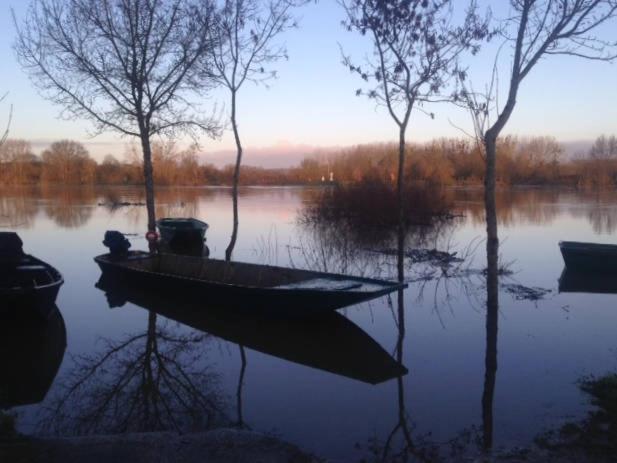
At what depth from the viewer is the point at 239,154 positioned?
22.9 meters

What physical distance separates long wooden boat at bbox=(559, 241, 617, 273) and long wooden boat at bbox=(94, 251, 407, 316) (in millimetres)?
7371

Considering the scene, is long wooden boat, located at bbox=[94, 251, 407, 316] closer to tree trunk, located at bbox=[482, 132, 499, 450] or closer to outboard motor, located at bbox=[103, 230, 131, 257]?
outboard motor, located at bbox=[103, 230, 131, 257]

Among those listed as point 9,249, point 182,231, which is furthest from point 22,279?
point 182,231

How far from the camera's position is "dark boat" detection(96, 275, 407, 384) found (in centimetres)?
841

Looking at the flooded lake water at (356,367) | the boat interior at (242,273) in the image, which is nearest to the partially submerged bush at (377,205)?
the flooded lake water at (356,367)

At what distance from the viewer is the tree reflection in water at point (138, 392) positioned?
647cm

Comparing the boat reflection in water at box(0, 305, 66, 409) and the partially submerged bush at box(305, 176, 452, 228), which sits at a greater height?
the partially submerged bush at box(305, 176, 452, 228)

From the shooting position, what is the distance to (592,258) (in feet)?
48.1

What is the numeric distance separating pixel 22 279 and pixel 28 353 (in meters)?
2.79

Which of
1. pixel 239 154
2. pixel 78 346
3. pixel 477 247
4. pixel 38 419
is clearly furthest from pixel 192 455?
pixel 239 154

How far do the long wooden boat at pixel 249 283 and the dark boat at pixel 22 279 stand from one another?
82.2 inches

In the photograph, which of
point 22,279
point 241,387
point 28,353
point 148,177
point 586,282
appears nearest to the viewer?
point 241,387

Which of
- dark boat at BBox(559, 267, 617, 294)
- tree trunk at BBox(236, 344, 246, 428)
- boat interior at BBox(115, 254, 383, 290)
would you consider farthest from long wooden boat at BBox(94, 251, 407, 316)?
dark boat at BBox(559, 267, 617, 294)

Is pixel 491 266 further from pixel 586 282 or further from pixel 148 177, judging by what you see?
pixel 148 177
